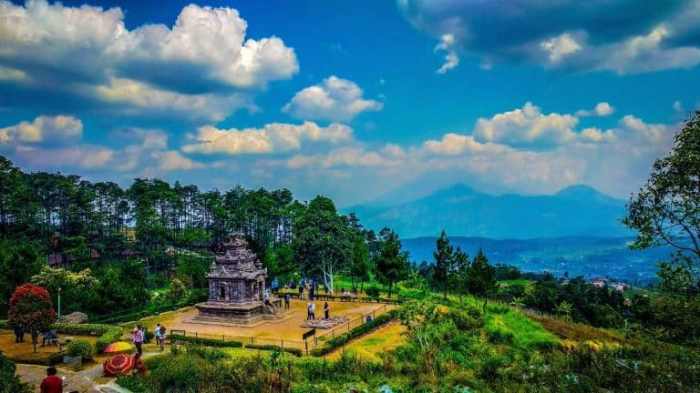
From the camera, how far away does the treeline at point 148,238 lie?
3856 cm

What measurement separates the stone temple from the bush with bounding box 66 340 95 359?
1246 centimetres

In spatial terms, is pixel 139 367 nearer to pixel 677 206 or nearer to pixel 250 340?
pixel 250 340

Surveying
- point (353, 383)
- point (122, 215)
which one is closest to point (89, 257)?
point (122, 215)

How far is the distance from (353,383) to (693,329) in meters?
11.6

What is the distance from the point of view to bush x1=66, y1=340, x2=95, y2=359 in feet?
77.6

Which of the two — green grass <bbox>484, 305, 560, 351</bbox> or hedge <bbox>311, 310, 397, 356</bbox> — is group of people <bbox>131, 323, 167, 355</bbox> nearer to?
hedge <bbox>311, 310, 397, 356</bbox>

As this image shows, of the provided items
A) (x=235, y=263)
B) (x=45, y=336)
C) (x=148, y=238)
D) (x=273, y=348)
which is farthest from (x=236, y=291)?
(x=148, y=238)

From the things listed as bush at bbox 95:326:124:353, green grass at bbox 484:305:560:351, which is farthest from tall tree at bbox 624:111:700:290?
bush at bbox 95:326:124:353

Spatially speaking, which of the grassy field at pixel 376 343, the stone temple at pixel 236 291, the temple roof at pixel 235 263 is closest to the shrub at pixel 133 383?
the grassy field at pixel 376 343

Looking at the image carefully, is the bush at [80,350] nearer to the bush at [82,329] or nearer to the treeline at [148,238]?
the bush at [82,329]

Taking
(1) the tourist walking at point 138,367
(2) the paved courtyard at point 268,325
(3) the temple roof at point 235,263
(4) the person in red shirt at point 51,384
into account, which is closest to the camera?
(4) the person in red shirt at point 51,384

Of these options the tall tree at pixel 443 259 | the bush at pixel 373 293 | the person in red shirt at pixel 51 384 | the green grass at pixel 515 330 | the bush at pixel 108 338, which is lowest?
the green grass at pixel 515 330

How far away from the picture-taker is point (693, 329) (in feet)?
50.5

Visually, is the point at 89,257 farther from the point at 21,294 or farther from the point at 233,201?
the point at 21,294
